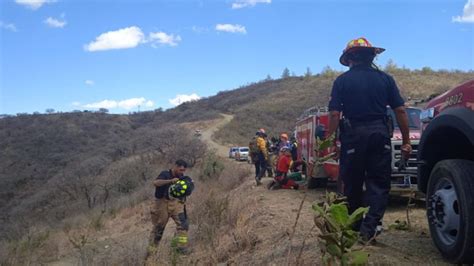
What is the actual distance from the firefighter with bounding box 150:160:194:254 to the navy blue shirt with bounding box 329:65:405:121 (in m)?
4.22

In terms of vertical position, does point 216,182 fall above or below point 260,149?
below

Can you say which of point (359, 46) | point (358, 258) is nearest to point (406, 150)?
point (359, 46)

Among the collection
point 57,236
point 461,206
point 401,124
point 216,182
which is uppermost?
point 401,124

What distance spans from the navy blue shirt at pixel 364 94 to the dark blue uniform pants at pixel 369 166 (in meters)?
0.11

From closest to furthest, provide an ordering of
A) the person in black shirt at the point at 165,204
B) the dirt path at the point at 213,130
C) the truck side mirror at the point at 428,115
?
the truck side mirror at the point at 428,115 → the person in black shirt at the point at 165,204 → the dirt path at the point at 213,130

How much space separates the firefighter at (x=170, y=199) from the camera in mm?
8336

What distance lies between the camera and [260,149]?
15102 mm

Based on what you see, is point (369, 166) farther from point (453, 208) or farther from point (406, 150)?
point (453, 208)

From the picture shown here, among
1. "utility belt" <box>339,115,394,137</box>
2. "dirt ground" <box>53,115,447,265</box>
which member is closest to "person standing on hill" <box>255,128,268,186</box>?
"dirt ground" <box>53,115,447,265</box>

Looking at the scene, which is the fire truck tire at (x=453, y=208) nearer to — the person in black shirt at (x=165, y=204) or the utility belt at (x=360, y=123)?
the utility belt at (x=360, y=123)

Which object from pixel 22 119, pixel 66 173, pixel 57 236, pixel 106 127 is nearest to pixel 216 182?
pixel 57 236

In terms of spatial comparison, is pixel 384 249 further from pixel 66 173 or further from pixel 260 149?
pixel 66 173

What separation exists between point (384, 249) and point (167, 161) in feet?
86.3

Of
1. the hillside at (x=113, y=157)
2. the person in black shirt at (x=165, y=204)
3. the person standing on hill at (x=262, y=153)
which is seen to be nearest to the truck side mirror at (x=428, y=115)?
the hillside at (x=113, y=157)
